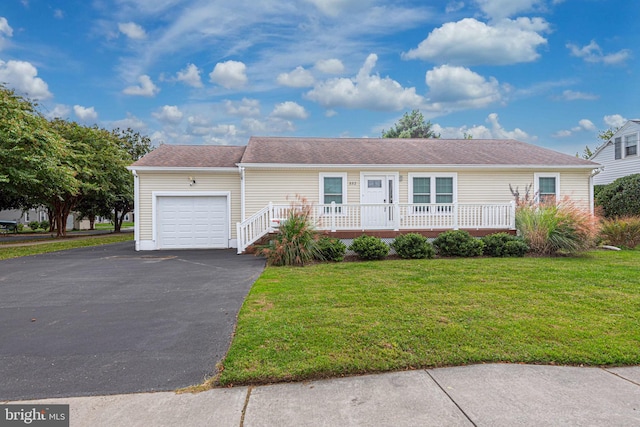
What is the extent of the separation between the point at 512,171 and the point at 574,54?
755cm

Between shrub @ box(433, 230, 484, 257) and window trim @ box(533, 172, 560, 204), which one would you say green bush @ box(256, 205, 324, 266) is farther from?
window trim @ box(533, 172, 560, 204)

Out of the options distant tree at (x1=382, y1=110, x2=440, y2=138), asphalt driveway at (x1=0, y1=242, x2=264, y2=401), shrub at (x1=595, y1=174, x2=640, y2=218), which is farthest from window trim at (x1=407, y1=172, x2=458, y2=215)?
distant tree at (x1=382, y1=110, x2=440, y2=138)

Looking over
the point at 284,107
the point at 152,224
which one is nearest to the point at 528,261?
the point at 152,224

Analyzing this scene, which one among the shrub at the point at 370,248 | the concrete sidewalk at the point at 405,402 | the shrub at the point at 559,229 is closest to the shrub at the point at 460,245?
the shrub at the point at 559,229

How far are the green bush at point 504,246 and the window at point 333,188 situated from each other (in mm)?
5265

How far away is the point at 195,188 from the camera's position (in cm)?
1311

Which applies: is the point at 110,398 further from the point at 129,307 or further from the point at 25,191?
the point at 25,191

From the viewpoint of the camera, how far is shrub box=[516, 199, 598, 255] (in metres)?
9.30

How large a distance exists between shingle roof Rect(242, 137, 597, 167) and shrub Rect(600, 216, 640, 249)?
2805 millimetres

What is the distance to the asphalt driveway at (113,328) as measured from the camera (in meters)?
2.92

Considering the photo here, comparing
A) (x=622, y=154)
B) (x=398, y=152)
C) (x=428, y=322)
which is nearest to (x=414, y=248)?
(x=428, y=322)

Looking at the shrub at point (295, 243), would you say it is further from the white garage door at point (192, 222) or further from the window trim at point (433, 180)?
the window trim at point (433, 180)

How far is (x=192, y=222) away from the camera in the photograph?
13234 mm

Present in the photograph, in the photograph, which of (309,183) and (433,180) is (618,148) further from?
(309,183)
